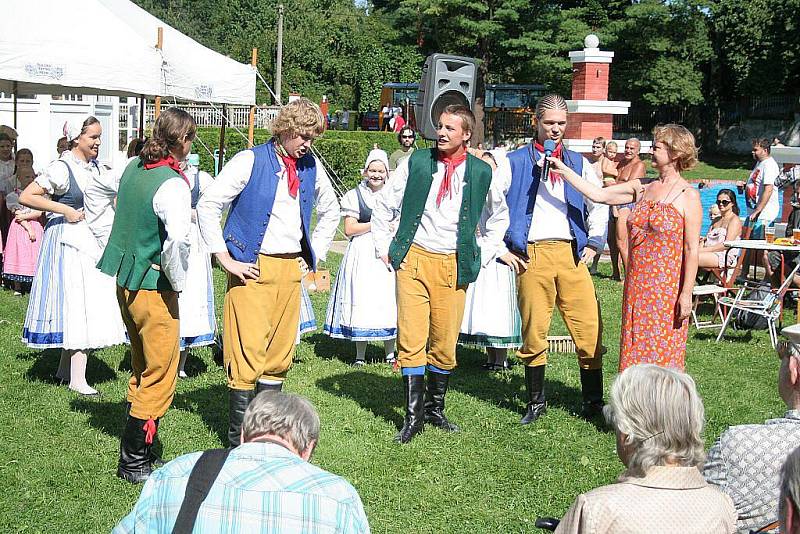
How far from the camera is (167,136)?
4.54 metres

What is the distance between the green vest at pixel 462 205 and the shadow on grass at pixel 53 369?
2606mm

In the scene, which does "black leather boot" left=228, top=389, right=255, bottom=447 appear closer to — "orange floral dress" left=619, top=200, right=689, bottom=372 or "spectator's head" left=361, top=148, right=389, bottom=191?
"orange floral dress" left=619, top=200, right=689, bottom=372

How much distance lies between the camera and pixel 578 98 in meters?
14.0

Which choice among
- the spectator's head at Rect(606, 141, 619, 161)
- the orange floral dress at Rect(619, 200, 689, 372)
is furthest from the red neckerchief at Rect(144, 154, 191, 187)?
the spectator's head at Rect(606, 141, 619, 161)

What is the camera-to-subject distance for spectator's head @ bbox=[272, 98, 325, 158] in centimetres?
473

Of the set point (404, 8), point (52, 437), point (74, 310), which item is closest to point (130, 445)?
point (52, 437)

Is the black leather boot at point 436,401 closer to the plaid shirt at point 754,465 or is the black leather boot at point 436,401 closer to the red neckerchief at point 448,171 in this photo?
the red neckerchief at point 448,171

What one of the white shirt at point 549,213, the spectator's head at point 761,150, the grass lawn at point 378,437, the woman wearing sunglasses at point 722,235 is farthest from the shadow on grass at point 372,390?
the spectator's head at point 761,150

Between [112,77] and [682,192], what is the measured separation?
18.6ft

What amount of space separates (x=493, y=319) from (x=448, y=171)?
2.09 m

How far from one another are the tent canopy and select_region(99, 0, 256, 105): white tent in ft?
0.05

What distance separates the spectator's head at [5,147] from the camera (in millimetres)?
10289

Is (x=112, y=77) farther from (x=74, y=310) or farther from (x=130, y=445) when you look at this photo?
(x=130, y=445)

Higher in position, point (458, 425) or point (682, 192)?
point (682, 192)
